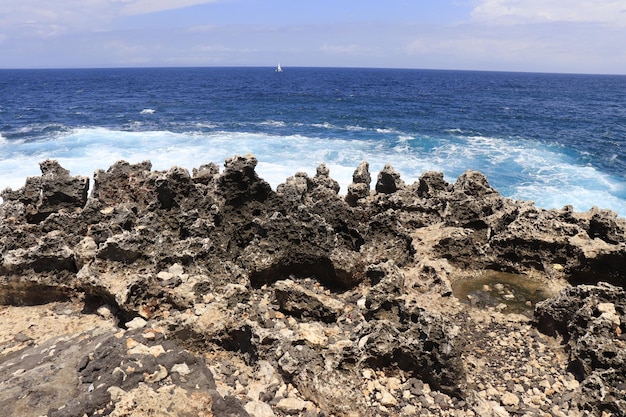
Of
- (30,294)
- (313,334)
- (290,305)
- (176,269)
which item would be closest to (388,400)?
(313,334)

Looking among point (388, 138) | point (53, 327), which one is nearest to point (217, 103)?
point (388, 138)

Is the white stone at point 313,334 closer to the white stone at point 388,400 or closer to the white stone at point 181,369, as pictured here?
the white stone at point 388,400

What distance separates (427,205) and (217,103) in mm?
48906

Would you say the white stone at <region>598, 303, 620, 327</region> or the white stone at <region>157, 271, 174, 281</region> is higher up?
the white stone at <region>157, 271, 174, 281</region>

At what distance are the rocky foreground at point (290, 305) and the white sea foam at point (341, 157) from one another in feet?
35.2

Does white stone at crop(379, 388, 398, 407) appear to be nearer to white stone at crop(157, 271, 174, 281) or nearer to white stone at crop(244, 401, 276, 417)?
white stone at crop(244, 401, 276, 417)

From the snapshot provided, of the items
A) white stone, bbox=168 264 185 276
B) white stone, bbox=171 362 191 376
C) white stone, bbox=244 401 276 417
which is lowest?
white stone, bbox=244 401 276 417

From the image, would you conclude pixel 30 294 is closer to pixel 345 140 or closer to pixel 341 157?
pixel 341 157

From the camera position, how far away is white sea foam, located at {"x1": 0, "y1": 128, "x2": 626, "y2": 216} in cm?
2072

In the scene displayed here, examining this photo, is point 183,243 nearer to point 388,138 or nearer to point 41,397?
point 41,397

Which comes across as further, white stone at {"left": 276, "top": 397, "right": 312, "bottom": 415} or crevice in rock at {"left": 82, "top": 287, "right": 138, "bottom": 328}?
crevice in rock at {"left": 82, "top": 287, "right": 138, "bottom": 328}

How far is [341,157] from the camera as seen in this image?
2619cm

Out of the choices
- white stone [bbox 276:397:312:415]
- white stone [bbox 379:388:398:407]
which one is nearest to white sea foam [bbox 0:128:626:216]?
white stone [bbox 379:388:398:407]

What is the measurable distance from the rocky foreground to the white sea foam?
422 inches
